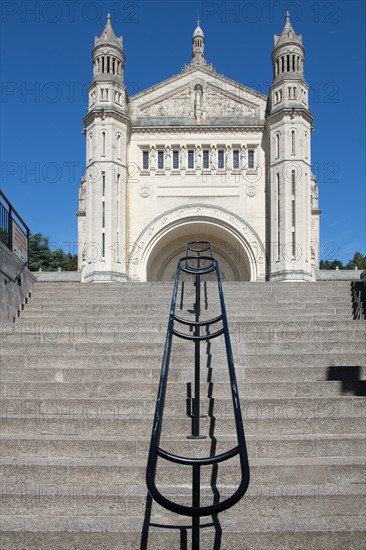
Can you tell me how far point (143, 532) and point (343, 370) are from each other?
11.5ft

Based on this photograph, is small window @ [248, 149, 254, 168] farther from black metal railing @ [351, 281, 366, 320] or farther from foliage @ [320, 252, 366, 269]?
foliage @ [320, 252, 366, 269]

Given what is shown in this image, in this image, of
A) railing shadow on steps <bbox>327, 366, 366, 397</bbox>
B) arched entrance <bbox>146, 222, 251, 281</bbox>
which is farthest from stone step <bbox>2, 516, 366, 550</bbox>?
arched entrance <bbox>146, 222, 251, 281</bbox>

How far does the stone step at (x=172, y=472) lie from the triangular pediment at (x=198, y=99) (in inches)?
934

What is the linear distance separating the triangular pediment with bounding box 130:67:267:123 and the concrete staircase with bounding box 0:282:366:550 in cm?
2023

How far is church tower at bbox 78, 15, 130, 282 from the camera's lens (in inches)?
958

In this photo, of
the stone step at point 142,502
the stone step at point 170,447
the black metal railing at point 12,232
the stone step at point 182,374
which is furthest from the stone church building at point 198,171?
the stone step at point 142,502

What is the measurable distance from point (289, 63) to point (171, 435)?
919 inches

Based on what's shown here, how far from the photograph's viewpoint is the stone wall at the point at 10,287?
31.1ft

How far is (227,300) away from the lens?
10.9 metres

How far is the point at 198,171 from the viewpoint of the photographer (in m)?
26.5

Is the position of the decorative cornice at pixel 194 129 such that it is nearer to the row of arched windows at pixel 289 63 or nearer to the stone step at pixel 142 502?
the row of arched windows at pixel 289 63

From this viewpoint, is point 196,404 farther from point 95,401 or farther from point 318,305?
point 318,305

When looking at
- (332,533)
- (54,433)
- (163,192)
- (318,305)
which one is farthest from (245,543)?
(163,192)

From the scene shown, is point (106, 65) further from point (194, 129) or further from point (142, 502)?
point (142, 502)
